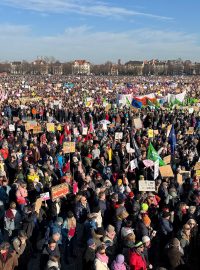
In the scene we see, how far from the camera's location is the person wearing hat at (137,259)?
6352mm

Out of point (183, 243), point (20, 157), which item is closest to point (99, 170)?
point (20, 157)

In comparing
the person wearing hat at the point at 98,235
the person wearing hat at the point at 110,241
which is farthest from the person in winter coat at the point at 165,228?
the person wearing hat at the point at 98,235

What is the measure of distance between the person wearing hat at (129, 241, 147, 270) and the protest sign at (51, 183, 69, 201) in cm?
275

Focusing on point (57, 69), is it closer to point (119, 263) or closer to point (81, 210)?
point (81, 210)

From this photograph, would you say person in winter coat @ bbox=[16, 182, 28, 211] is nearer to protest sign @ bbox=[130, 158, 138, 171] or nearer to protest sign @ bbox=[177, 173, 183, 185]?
protest sign @ bbox=[130, 158, 138, 171]

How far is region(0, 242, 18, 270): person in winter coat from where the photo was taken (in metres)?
6.28

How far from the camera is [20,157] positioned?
1345 cm

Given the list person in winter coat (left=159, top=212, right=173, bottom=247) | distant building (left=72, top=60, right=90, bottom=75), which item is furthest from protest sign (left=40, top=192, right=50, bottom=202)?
distant building (left=72, top=60, right=90, bottom=75)

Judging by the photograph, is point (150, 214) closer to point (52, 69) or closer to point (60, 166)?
point (60, 166)

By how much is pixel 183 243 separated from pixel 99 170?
5.52 m

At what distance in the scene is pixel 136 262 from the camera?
250 inches

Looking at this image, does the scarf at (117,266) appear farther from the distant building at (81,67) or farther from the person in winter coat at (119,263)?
the distant building at (81,67)

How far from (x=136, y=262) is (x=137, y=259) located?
0.05 meters

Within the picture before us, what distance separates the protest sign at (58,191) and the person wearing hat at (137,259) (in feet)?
9.02
